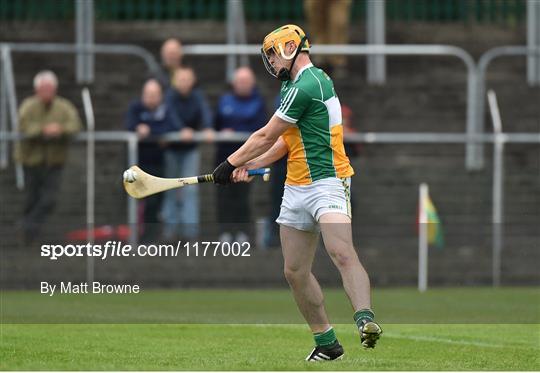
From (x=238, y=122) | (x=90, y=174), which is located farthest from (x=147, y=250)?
(x=238, y=122)

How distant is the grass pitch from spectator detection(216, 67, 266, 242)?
96.6 inches

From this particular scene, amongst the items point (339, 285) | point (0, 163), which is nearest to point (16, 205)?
point (0, 163)

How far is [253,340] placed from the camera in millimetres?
12992

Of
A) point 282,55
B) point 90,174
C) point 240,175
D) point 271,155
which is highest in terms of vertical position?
point 282,55

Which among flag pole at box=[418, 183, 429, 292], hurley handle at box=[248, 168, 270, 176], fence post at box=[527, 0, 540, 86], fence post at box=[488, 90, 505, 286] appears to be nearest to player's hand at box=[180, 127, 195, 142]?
flag pole at box=[418, 183, 429, 292]

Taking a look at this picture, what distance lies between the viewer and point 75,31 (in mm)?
25828

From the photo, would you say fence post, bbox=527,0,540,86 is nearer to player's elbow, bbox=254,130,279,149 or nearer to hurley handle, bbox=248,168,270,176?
hurley handle, bbox=248,168,270,176

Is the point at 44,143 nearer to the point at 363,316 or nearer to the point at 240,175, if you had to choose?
the point at 240,175

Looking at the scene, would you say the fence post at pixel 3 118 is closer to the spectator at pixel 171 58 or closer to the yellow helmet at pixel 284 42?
the spectator at pixel 171 58

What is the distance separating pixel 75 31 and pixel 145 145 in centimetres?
638

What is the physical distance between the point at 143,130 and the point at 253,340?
293 inches

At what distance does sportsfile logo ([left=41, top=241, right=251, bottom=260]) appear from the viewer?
1811 centimetres

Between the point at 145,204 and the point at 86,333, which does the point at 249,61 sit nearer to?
the point at 145,204

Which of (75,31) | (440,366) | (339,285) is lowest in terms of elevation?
(339,285)
